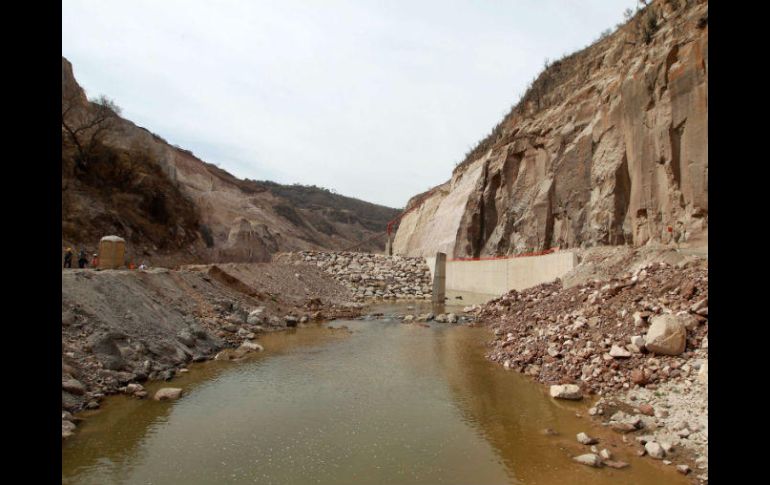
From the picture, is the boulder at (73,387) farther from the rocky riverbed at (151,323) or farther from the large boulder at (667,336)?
the large boulder at (667,336)

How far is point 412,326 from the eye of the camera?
52.6 ft

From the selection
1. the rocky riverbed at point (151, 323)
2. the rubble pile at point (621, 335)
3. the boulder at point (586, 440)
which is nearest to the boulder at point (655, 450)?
the boulder at point (586, 440)

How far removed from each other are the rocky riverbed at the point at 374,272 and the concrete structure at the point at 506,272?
245 centimetres

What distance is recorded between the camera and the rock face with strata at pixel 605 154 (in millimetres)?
14195

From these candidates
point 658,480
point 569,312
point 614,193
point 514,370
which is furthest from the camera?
point 614,193

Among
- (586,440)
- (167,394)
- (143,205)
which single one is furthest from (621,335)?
(143,205)

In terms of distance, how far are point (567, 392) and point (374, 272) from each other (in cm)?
2407

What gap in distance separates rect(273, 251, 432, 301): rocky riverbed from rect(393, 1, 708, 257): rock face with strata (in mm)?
3089

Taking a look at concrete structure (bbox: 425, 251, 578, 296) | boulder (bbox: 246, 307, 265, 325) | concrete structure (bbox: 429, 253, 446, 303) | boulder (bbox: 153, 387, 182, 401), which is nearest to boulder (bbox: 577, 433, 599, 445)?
boulder (bbox: 153, 387, 182, 401)
